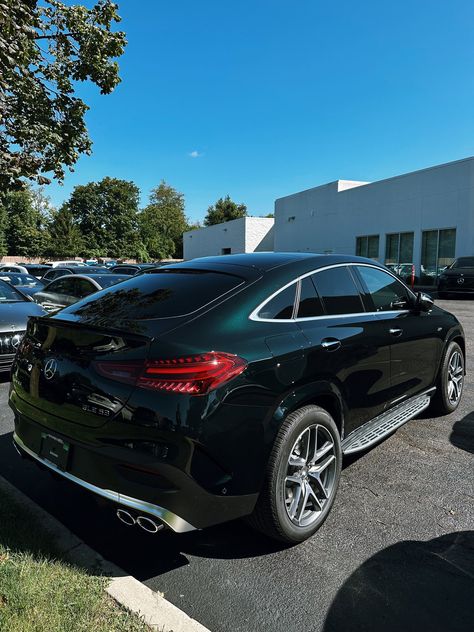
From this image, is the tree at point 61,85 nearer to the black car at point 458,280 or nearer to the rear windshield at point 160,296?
the rear windshield at point 160,296

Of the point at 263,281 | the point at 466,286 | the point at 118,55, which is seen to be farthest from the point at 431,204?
the point at 263,281

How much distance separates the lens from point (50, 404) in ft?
8.82

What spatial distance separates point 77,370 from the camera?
2553 mm

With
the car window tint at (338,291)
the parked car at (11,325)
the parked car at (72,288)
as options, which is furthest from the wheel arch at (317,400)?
the parked car at (72,288)

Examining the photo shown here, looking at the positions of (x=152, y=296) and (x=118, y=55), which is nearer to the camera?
(x=152, y=296)

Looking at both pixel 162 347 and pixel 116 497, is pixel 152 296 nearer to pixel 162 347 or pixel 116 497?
pixel 162 347

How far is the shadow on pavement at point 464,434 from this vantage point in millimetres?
4132

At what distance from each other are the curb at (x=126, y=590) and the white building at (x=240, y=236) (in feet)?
118

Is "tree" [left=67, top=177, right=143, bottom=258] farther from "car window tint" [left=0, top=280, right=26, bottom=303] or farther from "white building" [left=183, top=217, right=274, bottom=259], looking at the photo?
"car window tint" [left=0, top=280, right=26, bottom=303]

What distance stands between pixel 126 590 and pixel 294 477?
1.05 meters

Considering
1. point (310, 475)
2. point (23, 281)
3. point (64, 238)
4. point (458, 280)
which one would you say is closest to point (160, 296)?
point (310, 475)

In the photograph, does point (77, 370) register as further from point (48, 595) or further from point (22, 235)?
point (22, 235)

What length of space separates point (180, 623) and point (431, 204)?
938 inches

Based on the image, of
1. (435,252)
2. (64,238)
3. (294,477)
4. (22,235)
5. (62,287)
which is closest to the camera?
(294,477)
